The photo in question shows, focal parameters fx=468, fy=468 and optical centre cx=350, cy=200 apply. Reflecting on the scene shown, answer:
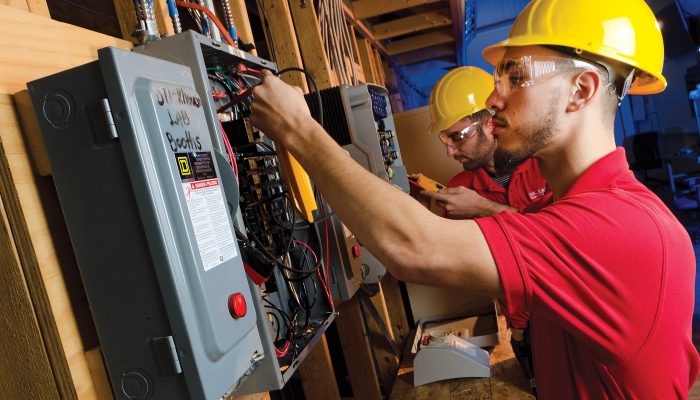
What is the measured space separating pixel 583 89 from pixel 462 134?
1.49 m

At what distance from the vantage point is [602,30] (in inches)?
41.0

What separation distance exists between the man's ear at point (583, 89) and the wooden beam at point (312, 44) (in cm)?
146

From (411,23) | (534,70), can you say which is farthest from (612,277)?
(411,23)

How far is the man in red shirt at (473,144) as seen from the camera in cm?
238

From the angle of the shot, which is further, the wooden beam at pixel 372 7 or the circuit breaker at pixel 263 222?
the wooden beam at pixel 372 7

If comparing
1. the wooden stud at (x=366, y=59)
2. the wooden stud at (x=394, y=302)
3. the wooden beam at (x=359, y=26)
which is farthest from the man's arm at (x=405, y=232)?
the wooden stud at (x=366, y=59)

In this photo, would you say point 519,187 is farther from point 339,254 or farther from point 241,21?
point 241,21

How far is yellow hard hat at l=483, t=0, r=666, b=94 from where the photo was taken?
1.04 meters

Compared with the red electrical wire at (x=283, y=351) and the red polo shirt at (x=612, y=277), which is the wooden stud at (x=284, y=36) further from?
the red polo shirt at (x=612, y=277)

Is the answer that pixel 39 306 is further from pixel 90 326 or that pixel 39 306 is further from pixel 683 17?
pixel 683 17

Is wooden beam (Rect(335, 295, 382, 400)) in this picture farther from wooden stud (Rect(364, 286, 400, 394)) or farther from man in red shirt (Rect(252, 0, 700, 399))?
man in red shirt (Rect(252, 0, 700, 399))

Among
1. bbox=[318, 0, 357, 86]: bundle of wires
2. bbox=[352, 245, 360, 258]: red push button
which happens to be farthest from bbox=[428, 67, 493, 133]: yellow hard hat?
bbox=[352, 245, 360, 258]: red push button

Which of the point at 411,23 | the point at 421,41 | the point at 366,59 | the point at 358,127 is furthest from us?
the point at 421,41

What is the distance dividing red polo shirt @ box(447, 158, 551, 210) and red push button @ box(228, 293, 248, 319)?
1852 mm
